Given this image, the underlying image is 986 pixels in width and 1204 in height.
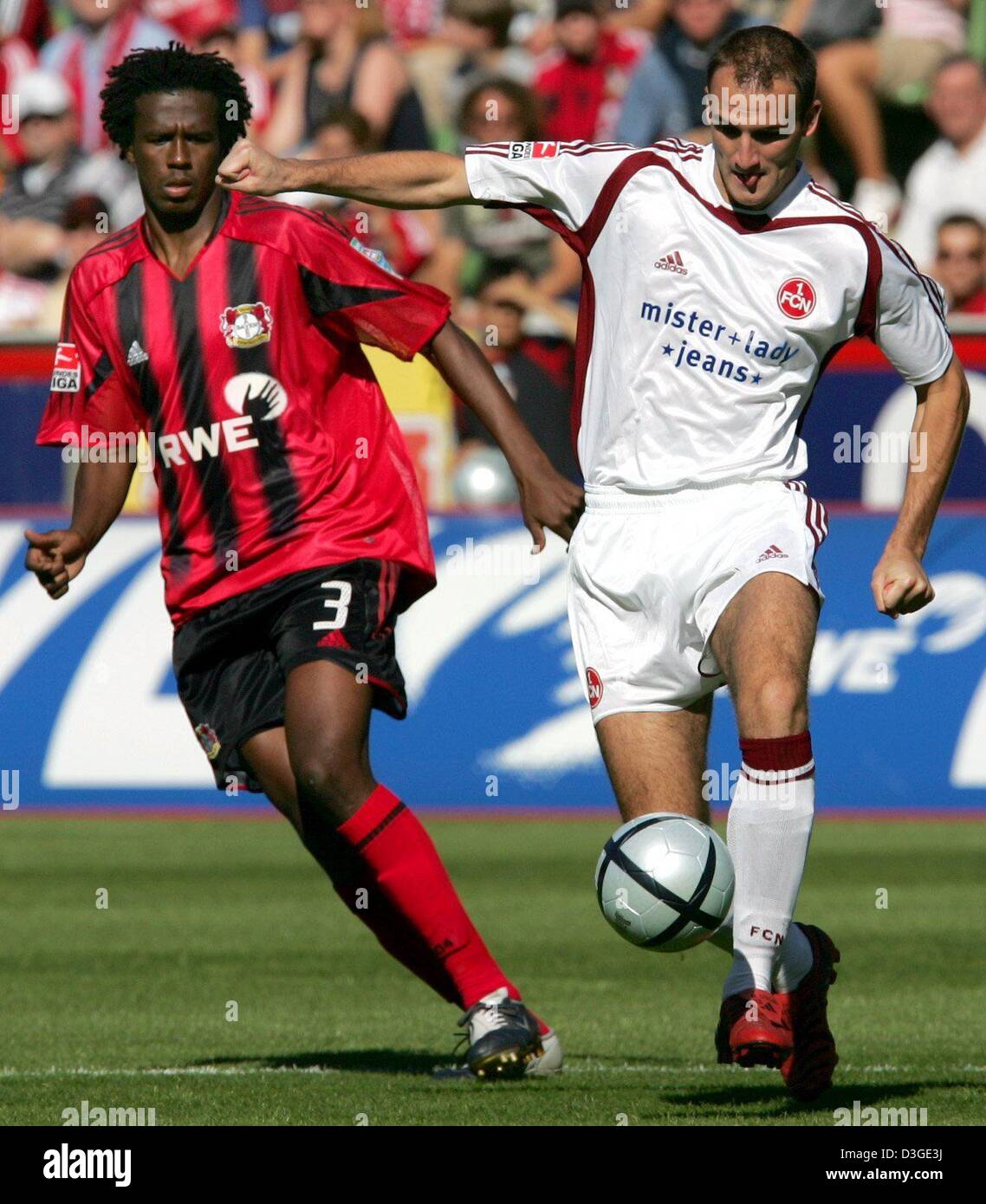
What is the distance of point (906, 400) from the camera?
13.3m

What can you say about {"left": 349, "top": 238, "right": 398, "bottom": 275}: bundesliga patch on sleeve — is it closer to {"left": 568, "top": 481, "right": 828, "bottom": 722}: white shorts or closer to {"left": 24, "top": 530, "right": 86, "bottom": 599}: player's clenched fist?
{"left": 568, "top": 481, "right": 828, "bottom": 722}: white shorts

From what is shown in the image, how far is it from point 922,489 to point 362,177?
1.53m

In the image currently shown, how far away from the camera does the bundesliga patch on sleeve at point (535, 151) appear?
554 cm

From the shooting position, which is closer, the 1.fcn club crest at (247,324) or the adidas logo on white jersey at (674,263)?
the adidas logo on white jersey at (674,263)

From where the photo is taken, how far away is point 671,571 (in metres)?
5.33

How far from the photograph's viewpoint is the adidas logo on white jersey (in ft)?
17.6

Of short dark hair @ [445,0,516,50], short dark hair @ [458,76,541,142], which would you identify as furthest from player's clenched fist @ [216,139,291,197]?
short dark hair @ [445,0,516,50]

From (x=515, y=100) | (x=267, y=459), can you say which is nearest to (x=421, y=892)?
(x=267, y=459)

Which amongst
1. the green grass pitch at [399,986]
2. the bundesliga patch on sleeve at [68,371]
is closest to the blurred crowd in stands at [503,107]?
the green grass pitch at [399,986]

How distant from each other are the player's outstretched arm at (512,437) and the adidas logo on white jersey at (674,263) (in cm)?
54

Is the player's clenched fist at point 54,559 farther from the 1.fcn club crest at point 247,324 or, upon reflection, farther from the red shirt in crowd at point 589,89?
the red shirt in crowd at point 589,89

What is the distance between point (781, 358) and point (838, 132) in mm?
10560

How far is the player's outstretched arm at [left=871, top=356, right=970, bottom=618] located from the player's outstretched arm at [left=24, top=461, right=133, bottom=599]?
2035 mm

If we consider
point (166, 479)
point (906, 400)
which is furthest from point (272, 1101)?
point (906, 400)
